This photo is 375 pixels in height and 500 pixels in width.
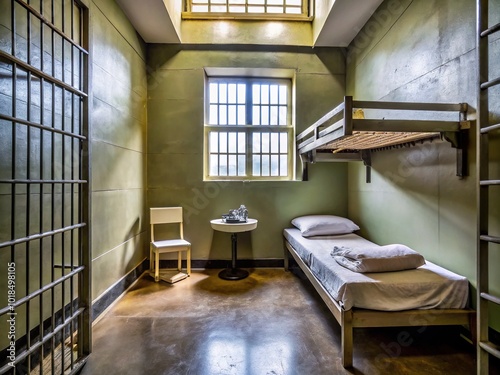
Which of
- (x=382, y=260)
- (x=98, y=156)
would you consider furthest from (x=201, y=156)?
(x=382, y=260)

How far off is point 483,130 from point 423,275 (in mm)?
1111

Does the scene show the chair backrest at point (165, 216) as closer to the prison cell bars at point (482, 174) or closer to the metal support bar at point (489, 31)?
the prison cell bars at point (482, 174)

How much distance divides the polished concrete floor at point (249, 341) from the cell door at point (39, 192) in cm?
40

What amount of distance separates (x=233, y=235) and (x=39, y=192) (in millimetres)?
2315

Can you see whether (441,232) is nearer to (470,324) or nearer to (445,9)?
(470,324)

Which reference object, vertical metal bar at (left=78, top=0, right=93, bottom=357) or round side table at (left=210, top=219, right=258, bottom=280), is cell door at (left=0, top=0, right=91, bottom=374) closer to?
vertical metal bar at (left=78, top=0, right=93, bottom=357)

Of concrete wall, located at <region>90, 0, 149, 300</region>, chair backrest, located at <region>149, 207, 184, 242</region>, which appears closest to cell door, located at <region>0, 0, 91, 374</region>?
concrete wall, located at <region>90, 0, 149, 300</region>

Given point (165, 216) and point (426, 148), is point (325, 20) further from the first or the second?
point (165, 216)

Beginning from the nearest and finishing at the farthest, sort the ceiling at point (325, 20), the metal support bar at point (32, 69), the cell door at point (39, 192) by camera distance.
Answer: the metal support bar at point (32, 69) → the cell door at point (39, 192) → the ceiling at point (325, 20)

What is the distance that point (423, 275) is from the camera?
1.94 meters

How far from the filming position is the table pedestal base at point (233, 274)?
3506mm

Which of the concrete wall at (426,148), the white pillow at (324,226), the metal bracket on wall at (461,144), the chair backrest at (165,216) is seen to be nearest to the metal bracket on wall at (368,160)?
the concrete wall at (426,148)

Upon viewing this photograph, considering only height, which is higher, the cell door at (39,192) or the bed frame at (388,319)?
the cell door at (39,192)

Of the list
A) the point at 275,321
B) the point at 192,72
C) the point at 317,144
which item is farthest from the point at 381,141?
the point at 192,72
